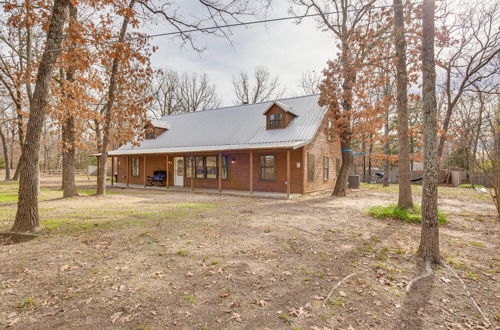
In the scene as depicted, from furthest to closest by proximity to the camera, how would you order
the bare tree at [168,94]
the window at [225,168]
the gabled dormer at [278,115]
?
the bare tree at [168,94], the window at [225,168], the gabled dormer at [278,115]

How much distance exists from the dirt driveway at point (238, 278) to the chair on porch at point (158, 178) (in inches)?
464

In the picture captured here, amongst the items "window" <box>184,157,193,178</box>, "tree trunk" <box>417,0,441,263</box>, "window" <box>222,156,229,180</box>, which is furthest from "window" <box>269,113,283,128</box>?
"tree trunk" <box>417,0,441,263</box>

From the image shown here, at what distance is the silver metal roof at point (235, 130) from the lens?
14.3 m

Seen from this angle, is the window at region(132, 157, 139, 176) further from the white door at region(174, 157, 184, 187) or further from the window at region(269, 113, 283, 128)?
the window at region(269, 113, 283, 128)

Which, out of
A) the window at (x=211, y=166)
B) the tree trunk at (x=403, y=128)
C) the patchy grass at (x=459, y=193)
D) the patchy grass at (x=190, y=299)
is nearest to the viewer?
the patchy grass at (x=190, y=299)

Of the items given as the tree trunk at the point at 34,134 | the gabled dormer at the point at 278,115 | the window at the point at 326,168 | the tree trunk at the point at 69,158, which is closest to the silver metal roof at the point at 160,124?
the tree trunk at the point at 69,158

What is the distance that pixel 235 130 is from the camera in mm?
17266

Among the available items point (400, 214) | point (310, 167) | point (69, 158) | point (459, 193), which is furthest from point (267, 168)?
point (459, 193)

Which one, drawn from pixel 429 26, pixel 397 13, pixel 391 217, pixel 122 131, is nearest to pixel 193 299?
pixel 429 26

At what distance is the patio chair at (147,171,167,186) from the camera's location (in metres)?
18.3

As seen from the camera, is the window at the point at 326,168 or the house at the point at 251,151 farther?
the window at the point at 326,168

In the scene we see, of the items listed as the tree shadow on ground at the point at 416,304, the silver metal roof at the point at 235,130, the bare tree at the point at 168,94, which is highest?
the bare tree at the point at 168,94

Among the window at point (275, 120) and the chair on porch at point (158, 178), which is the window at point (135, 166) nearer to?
the chair on porch at point (158, 178)

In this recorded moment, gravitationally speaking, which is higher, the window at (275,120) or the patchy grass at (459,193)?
the window at (275,120)
